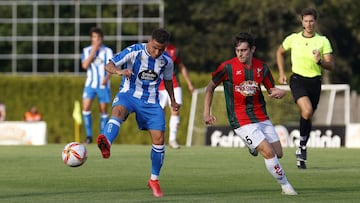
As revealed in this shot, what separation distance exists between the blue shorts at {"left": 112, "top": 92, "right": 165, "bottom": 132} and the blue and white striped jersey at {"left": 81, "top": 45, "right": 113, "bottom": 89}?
9897 mm

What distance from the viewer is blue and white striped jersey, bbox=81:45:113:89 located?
23.2 m

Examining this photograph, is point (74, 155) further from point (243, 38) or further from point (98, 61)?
point (98, 61)

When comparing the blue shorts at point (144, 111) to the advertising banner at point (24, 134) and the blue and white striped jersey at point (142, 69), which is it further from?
the advertising banner at point (24, 134)

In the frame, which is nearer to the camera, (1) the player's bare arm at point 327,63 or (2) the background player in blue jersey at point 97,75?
(1) the player's bare arm at point 327,63

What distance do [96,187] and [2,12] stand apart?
104 ft

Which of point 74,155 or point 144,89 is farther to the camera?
point 144,89

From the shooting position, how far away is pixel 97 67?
23172 mm

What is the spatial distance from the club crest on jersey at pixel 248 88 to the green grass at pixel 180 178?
1.11m

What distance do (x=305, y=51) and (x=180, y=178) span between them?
342 cm

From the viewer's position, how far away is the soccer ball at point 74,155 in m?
12.7

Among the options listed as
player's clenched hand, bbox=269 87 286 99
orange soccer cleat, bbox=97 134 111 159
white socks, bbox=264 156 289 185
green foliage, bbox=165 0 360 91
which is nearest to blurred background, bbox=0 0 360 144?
green foliage, bbox=165 0 360 91

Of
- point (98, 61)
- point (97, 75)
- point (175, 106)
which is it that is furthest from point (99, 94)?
point (175, 106)

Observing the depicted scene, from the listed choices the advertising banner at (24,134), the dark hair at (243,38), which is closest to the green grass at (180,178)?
the dark hair at (243,38)

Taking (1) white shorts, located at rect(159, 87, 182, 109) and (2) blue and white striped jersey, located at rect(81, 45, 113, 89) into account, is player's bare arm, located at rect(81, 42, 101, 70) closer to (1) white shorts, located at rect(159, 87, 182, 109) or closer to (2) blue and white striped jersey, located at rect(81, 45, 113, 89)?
(2) blue and white striped jersey, located at rect(81, 45, 113, 89)
